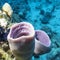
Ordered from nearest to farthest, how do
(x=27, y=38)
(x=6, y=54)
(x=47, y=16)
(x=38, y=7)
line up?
(x=27, y=38)
(x=6, y=54)
(x=47, y=16)
(x=38, y=7)

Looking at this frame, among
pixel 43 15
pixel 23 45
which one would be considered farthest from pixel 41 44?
pixel 43 15

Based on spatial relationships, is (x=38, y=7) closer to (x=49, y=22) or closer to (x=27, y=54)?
(x=49, y=22)

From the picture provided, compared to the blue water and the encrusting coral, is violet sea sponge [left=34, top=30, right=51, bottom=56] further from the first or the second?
the encrusting coral

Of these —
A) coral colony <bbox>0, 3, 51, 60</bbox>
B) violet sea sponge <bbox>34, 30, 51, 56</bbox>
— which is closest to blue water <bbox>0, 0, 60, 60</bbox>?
violet sea sponge <bbox>34, 30, 51, 56</bbox>

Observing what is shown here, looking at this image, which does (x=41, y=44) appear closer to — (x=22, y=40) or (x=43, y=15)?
(x=22, y=40)

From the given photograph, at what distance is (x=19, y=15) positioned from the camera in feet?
18.6

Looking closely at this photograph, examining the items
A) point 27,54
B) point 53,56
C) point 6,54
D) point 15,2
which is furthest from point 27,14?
point 27,54

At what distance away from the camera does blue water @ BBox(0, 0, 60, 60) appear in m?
4.45

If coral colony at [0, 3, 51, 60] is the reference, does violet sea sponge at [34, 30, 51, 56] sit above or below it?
below

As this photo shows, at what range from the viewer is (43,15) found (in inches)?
223

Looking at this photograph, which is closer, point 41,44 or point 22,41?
point 22,41

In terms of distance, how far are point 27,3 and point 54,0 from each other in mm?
1063

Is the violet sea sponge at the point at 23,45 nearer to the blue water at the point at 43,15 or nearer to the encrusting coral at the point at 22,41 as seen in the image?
the encrusting coral at the point at 22,41

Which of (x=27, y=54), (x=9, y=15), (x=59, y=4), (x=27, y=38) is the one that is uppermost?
(x=27, y=38)
